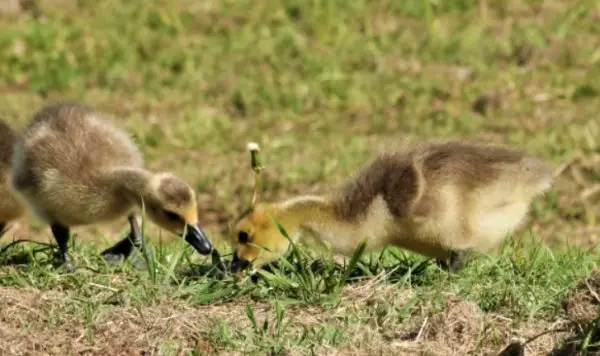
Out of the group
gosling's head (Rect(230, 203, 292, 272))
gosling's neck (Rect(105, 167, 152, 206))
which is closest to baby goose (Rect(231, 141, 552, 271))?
Result: gosling's head (Rect(230, 203, 292, 272))

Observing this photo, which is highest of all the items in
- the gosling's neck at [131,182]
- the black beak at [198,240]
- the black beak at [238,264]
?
the gosling's neck at [131,182]

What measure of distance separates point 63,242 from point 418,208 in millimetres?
1799

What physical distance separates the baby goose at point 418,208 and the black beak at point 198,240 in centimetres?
14

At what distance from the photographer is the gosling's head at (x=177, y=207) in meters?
6.22

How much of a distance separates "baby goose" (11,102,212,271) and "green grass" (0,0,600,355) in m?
0.18

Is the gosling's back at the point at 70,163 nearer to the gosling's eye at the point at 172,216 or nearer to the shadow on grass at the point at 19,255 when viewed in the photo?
the shadow on grass at the point at 19,255

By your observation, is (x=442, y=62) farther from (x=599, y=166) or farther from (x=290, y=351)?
(x=290, y=351)

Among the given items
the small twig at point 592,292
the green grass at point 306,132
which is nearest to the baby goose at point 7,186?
the green grass at point 306,132

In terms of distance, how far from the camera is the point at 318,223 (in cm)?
626

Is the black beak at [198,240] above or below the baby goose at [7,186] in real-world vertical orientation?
above

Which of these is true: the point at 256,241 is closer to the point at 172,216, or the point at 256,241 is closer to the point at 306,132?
the point at 172,216

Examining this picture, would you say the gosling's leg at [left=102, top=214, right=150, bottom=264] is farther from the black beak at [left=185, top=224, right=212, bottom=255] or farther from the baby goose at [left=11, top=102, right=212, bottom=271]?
the black beak at [left=185, top=224, right=212, bottom=255]

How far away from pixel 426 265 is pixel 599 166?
3680 mm

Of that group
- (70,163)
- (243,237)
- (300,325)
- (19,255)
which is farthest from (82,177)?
(300,325)
